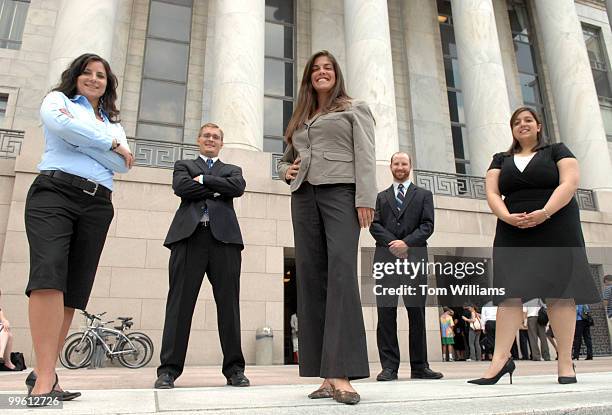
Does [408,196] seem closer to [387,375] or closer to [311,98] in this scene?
[387,375]

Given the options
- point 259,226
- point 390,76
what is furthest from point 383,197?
point 390,76

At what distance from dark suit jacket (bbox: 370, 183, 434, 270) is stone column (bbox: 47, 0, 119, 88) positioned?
9379 millimetres

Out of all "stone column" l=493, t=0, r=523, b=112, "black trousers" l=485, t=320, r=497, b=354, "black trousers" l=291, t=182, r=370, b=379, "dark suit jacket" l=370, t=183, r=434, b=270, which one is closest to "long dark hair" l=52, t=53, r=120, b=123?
"black trousers" l=291, t=182, r=370, b=379

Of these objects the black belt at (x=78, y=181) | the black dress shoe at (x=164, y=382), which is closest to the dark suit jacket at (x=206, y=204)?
the black dress shoe at (x=164, y=382)

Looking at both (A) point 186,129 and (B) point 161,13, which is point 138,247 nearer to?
(A) point 186,129

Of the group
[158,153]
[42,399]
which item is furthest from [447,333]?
[42,399]

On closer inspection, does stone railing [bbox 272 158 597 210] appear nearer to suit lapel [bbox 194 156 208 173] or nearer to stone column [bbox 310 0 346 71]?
stone column [bbox 310 0 346 71]

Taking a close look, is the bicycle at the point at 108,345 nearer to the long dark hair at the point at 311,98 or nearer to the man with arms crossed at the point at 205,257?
the man with arms crossed at the point at 205,257

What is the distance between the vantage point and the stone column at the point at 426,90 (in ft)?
62.9

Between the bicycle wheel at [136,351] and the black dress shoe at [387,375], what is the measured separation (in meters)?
6.29

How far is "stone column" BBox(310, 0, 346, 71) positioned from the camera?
1855 cm

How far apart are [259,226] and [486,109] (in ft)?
27.7

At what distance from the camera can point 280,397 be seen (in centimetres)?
310

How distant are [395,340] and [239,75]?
9.26 metres
